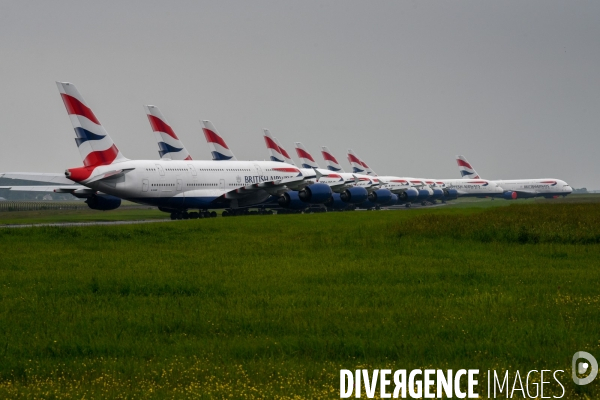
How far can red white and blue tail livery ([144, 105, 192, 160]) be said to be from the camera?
69688mm

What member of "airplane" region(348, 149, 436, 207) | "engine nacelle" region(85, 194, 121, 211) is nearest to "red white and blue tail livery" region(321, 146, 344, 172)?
"airplane" region(348, 149, 436, 207)

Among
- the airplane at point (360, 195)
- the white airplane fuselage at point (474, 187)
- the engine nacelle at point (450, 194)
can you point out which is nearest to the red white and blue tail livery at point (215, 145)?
the airplane at point (360, 195)

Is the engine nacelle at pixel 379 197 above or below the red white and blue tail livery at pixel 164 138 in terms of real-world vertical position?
below

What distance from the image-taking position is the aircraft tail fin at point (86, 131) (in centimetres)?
4984

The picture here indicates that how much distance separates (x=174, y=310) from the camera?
604 inches

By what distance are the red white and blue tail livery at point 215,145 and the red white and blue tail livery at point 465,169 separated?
3193 inches

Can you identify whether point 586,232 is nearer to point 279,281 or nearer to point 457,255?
point 457,255

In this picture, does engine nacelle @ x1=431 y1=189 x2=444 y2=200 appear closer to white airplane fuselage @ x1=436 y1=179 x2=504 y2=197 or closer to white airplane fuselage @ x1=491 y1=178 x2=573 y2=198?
white airplane fuselage @ x1=436 y1=179 x2=504 y2=197

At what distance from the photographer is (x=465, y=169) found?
152m

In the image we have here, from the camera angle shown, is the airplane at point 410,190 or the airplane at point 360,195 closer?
the airplane at point 360,195

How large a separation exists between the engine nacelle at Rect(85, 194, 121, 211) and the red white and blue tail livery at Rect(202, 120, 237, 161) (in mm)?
23260

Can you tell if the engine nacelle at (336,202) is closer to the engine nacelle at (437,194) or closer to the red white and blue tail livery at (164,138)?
the red white and blue tail livery at (164,138)

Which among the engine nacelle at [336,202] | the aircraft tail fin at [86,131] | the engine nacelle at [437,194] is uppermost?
the aircraft tail fin at [86,131]

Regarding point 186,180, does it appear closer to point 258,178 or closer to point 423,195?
point 258,178
